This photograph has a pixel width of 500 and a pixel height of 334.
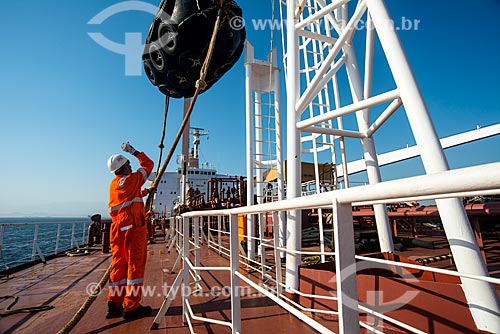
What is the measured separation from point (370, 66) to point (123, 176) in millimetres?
2851

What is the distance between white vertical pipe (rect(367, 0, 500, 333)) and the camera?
136 cm

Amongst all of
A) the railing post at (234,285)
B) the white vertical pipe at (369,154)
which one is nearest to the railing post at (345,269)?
the railing post at (234,285)

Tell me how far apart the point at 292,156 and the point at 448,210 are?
1.42m

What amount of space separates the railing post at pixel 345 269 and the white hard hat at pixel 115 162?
2688 millimetres

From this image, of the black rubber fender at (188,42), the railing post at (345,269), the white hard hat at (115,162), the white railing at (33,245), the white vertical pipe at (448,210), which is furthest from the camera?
the white railing at (33,245)

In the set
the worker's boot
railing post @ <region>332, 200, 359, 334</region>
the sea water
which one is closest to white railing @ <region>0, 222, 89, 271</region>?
the sea water

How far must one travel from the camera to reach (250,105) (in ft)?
16.1

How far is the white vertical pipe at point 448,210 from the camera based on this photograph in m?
1.36

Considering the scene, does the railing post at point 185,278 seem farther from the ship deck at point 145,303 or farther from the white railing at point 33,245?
the white railing at point 33,245

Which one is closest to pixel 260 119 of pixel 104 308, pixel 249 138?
pixel 249 138

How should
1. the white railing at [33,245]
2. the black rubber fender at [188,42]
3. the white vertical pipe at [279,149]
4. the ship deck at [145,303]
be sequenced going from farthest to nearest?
the white railing at [33,245], the white vertical pipe at [279,149], the ship deck at [145,303], the black rubber fender at [188,42]

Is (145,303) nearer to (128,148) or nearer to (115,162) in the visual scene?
(115,162)

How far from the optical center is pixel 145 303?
9.14 feet

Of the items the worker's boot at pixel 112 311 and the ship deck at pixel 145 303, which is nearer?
the ship deck at pixel 145 303
